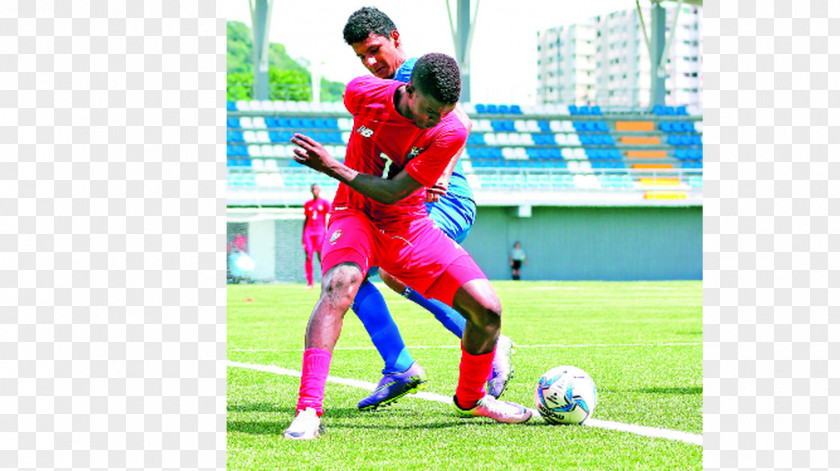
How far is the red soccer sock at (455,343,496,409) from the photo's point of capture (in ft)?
16.0

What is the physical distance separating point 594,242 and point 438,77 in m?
33.2

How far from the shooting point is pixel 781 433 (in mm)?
3359

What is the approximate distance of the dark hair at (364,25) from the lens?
4.94m

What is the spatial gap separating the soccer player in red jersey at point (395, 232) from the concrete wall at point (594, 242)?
100ft

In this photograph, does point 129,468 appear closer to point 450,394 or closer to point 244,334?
point 450,394

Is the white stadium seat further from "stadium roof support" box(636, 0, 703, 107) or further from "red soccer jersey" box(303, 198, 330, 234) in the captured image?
"red soccer jersey" box(303, 198, 330, 234)

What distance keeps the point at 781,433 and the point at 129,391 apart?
6.74 ft

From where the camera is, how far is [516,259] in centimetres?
3525

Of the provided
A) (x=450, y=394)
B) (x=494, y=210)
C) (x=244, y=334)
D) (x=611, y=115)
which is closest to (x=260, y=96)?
(x=494, y=210)

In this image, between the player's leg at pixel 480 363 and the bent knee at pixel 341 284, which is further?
the player's leg at pixel 480 363

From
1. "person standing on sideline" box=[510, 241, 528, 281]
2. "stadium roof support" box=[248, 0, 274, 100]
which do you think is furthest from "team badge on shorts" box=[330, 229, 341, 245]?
"stadium roof support" box=[248, 0, 274, 100]

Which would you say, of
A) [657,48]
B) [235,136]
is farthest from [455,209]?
[657,48]

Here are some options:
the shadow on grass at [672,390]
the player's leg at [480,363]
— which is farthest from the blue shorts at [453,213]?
the shadow on grass at [672,390]

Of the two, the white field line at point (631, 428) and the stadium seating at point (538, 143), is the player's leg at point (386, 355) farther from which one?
the stadium seating at point (538, 143)
